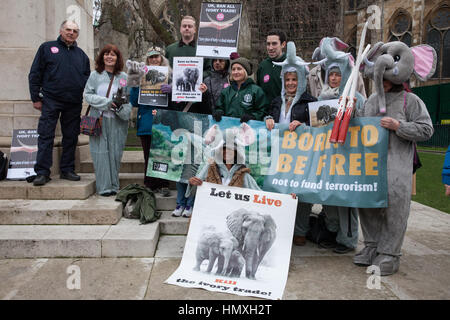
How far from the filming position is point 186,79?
194 inches

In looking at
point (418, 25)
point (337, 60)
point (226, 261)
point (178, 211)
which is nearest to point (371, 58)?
point (337, 60)

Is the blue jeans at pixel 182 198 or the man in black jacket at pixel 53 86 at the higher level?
the man in black jacket at pixel 53 86

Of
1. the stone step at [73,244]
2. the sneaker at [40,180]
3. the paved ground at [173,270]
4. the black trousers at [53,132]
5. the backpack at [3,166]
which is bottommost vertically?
the paved ground at [173,270]

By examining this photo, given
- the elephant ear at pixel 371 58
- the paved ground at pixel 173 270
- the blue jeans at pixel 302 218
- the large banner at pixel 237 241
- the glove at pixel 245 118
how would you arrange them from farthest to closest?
the blue jeans at pixel 302 218 → the glove at pixel 245 118 → the elephant ear at pixel 371 58 → the large banner at pixel 237 241 → the paved ground at pixel 173 270

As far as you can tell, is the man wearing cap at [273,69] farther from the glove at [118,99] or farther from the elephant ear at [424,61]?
the glove at [118,99]

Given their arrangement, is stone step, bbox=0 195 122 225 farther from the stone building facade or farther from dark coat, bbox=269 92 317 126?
the stone building facade

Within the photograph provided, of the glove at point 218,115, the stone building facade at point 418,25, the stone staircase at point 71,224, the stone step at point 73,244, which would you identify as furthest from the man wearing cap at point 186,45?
the stone building facade at point 418,25

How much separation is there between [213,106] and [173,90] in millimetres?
567

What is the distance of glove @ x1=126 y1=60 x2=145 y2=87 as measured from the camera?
5117mm

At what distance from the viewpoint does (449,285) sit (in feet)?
12.2

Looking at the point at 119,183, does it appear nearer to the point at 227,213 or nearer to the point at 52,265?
the point at 52,265

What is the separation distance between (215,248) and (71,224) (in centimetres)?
202

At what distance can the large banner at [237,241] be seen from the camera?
3.67 metres

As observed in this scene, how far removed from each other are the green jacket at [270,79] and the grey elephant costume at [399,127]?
1346 millimetres
